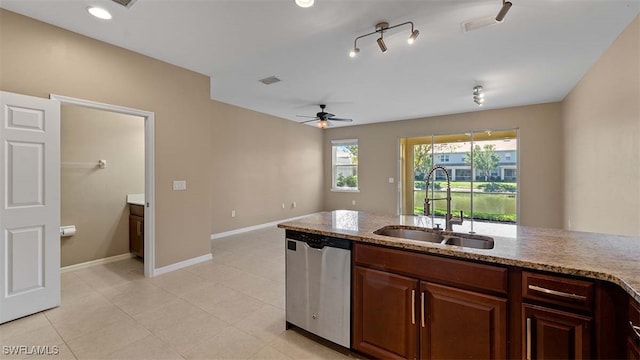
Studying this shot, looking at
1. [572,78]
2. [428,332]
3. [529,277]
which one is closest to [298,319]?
[428,332]

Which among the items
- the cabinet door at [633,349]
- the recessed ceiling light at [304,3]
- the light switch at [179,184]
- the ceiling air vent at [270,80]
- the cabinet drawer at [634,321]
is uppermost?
the ceiling air vent at [270,80]

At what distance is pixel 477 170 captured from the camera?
621 cm

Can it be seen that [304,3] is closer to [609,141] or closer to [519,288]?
[519,288]

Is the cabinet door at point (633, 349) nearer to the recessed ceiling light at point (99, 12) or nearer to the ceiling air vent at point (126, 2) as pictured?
the ceiling air vent at point (126, 2)

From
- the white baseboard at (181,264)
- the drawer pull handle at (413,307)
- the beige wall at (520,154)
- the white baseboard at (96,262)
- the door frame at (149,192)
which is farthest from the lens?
the beige wall at (520,154)

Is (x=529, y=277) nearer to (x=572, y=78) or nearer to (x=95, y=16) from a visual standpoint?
(x=95, y=16)

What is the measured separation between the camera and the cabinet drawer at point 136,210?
4066 millimetres

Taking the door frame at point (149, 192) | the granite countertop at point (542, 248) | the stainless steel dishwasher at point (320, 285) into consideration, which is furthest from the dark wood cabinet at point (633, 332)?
the door frame at point (149, 192)

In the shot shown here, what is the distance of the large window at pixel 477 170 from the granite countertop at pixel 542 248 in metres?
4.38

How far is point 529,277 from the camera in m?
1.30

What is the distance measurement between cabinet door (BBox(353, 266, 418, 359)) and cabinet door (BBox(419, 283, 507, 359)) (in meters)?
0.07

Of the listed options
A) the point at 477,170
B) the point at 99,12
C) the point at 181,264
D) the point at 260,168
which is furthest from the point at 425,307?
the point at 477,170

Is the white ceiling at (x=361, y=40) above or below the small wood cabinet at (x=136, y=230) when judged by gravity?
above

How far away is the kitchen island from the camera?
3.84 ft
